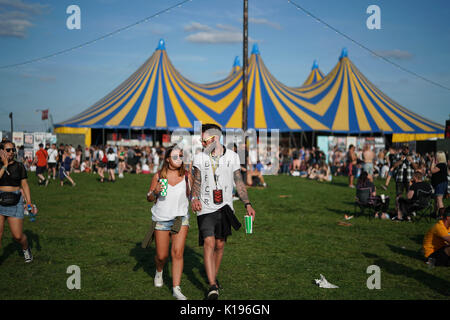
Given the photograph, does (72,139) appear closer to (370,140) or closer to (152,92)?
(152,92)

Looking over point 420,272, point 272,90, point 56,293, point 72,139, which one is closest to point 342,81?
point 272,90

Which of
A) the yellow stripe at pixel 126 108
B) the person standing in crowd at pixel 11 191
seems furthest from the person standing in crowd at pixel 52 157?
the person standing in crowd at pixel 11 191

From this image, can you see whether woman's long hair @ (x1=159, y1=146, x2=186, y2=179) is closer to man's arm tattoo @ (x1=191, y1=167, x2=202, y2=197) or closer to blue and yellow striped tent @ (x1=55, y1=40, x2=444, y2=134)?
man's arm tattoo @ (x1=191, y1=167, x2=202, y2=197)

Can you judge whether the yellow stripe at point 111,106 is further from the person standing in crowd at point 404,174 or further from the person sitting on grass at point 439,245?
the person sitting on grass at point 439,245

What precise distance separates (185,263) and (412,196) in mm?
6054

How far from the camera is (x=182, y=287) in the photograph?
17.0 feet

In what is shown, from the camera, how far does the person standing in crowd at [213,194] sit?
4766 millimetres

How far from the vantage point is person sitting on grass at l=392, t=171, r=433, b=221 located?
9742mm

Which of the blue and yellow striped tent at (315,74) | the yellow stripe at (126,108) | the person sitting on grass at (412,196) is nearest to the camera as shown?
the person sitting on grass at (412,196)

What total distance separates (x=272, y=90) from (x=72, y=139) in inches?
528

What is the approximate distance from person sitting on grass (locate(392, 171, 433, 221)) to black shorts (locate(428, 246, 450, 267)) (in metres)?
3.66

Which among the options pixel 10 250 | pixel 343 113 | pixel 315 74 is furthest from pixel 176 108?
pixel 10 250

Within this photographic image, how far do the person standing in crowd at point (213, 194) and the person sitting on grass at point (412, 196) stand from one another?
6.26m

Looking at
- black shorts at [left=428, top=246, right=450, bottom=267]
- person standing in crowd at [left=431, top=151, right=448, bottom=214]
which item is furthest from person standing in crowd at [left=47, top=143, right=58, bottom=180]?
black shorts at [left=428, top=246, right=450, bottom=267]
